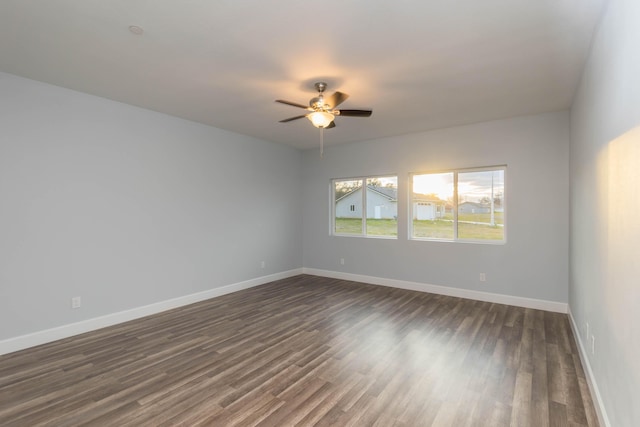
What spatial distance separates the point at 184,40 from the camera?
2.42m

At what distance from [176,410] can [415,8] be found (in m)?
3.23

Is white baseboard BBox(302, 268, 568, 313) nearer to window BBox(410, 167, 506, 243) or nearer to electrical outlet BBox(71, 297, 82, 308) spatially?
window BBox(410, 167, 506, 243)

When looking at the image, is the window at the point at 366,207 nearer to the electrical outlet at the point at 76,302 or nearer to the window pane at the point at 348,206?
the window pane at the point at 348,206

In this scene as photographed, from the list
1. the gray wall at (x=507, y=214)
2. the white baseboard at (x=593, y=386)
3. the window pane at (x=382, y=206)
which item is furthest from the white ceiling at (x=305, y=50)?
the white baseboard at (x=593, y=386)

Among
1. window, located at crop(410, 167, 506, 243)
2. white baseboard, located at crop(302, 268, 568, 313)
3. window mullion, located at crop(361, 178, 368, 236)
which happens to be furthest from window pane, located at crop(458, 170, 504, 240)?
window mullion, located at crop(361, 178, 368, 236)

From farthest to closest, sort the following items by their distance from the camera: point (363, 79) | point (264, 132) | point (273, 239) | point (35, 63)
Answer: point (273, 239) < point (264, 132) < point (363, 79) < point (35, 63)

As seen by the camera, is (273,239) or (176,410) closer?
(176,410)

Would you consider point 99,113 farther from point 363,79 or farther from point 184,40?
point 363,79

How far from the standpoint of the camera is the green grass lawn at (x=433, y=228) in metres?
4.70

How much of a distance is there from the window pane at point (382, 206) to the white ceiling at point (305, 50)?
195 cm

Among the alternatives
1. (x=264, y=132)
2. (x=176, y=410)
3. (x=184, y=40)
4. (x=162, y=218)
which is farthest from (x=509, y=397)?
(x=264, y=132)

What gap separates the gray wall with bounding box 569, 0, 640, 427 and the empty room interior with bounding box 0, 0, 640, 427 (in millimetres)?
26

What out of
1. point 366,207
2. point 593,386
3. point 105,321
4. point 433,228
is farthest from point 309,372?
point 366,207

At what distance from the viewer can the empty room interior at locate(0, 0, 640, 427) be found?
2.04 m
